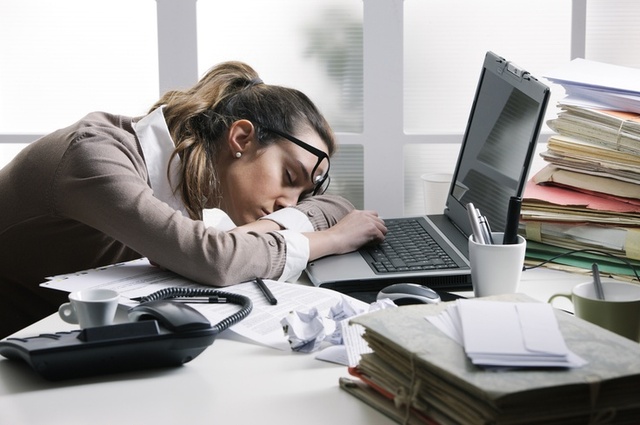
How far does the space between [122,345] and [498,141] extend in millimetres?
921

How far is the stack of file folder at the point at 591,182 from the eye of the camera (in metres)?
1.60

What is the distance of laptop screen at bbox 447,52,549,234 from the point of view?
1529mm

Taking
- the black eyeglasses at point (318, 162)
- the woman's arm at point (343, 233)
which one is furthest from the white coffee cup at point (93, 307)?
the black eyeglasses at point (318, 162)

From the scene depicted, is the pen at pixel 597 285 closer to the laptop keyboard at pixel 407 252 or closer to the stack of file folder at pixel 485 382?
the stack of file folder at pixel 485 382

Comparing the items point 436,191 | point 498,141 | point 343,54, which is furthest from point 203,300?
point 343,54

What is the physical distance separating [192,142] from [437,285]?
1.87ft

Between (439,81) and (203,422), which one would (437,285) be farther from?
(439,81)

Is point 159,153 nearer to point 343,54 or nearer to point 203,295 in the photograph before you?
point 203,295

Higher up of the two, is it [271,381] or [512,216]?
[512,216]

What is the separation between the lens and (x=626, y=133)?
5.18ft

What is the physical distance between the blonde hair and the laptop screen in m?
0.29

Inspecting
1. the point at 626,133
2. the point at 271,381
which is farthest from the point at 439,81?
the point at 271,381

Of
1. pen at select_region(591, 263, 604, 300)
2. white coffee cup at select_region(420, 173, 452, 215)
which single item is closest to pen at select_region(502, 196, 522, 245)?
pen at select_region(591, 263, 604, 300)

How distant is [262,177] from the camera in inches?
70.3
